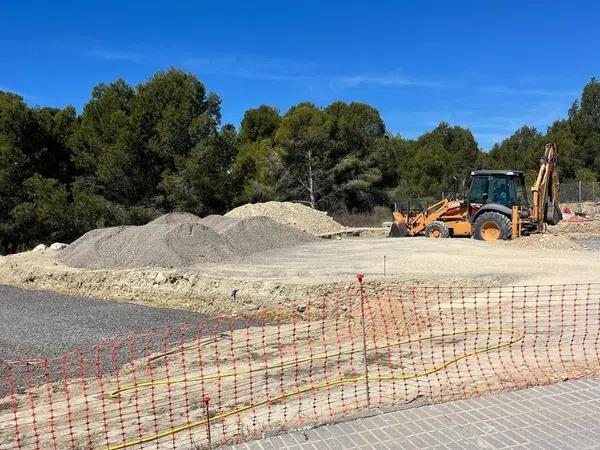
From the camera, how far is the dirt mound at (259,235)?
1852 cm

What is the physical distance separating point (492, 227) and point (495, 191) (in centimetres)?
130

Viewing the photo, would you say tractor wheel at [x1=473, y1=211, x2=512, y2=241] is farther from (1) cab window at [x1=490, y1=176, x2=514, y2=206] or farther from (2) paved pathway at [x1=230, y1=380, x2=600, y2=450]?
(2) paved pathway at [x1=230, y1=380, x2=600, y2=450]

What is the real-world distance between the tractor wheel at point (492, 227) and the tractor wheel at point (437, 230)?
1410 millimetres

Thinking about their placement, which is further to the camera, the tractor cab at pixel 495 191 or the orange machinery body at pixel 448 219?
the tractor cab at pixel 495 191

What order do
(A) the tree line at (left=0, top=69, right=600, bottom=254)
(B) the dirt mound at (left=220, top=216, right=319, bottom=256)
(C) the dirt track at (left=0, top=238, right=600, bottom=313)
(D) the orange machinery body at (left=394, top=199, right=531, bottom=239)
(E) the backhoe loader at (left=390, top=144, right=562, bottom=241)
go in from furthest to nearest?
1. (A) the tree line at (left=0, top=69, right=600, bottom=254)
2. (B) the dirt mound at (left=220, top=216, right=319, bottom=256)
3. (E) the backhoe loader at (left=390, top=144, right=562, bottom=241)
4. (D) the orange machinery body at (left=394, top=199, right=531, bottom=239)
5. (C) the dirt track at (left=0, top=238, right=600, bottom=313)

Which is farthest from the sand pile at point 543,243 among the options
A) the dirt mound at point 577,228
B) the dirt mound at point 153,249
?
the dirt mound at point 577,228

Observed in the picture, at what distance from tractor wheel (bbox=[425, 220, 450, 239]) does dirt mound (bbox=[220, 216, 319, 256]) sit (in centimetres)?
446

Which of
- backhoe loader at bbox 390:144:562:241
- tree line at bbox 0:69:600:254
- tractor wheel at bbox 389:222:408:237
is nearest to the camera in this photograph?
backhoe loader at bbox 390:144:562:241

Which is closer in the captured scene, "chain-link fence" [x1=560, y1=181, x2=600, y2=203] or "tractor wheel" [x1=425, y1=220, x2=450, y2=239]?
"tractor wheel" [x1=425, y1=220, x2=450, y2=239]

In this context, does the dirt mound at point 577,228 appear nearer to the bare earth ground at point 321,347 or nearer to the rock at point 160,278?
the bare earth ground at point 321,347

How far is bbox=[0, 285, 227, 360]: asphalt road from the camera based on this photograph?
31.3 ft

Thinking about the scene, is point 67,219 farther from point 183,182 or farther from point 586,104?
point 586,104

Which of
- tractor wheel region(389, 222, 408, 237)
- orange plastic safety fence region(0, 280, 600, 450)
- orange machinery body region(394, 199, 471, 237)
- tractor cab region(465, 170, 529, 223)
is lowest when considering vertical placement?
orange plastic safety fence region(0, 280, 600, 450)

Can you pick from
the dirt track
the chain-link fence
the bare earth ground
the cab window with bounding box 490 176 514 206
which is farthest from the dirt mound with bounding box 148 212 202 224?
the chain-link fence
